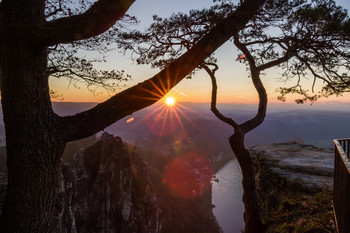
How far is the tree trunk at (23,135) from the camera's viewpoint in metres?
2.46

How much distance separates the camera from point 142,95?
290cm

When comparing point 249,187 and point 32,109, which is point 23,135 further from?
point 249,187

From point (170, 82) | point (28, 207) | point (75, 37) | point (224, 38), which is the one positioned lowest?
point (28, 207)

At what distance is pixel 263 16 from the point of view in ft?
22.2

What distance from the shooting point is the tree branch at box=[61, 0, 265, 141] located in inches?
108

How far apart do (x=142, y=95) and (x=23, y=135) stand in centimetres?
158

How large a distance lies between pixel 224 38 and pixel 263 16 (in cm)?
466

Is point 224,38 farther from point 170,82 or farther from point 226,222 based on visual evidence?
point 226,222

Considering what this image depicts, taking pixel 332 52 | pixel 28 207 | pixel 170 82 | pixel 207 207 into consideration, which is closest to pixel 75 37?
pixel 170 82

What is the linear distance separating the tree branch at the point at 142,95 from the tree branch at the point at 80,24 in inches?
37.0

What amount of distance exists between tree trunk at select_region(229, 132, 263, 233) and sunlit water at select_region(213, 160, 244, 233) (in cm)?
7650

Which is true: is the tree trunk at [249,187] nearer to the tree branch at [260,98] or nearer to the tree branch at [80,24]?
the tree branch at [260,98]

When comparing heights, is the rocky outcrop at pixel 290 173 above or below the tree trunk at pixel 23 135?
below

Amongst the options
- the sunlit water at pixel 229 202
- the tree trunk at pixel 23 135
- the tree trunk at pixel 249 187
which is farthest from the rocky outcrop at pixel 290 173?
the sunlit water at pixel 229 202
